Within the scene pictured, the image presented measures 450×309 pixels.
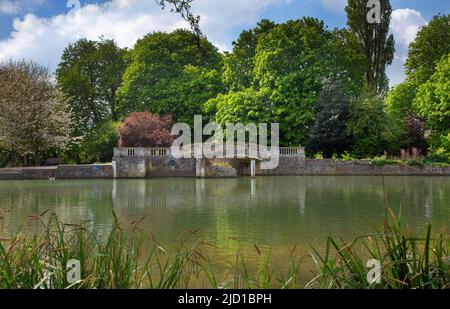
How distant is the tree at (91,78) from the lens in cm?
3778

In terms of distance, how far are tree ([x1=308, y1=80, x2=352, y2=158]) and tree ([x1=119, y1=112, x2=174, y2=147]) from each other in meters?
9.07

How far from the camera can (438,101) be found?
103ft

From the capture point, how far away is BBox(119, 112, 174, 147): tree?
102 ft

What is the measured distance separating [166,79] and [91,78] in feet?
21.3

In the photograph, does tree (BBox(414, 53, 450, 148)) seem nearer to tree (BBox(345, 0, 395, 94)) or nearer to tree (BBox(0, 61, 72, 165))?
tree (BBox(345, 0, 395, 94))

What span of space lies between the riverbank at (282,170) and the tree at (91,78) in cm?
1057

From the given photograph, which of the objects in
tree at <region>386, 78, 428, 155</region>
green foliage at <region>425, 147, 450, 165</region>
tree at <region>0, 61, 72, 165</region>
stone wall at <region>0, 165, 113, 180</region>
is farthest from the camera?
tree at <region>386, 78, 428, 155</region>

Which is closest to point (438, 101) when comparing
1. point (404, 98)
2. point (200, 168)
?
point (404, 98)

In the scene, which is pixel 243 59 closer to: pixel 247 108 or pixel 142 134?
pixel 247 108

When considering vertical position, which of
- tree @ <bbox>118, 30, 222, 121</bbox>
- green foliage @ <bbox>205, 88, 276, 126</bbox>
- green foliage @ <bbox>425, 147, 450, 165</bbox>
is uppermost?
tree @ <bbox>118, 30, 222, 121</bbox>

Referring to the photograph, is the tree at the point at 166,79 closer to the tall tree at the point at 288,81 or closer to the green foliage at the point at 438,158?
the tall tree at the point at 288,81

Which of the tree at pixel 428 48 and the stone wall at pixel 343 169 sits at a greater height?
the tree at pixel 428 48

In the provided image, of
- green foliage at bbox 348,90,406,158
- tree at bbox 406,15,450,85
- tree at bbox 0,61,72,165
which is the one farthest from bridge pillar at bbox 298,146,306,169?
tree at bbox 0,61,72,165

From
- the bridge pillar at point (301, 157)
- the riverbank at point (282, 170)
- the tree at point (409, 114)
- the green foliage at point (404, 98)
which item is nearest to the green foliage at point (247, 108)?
the bridge pillar at point (301, 157)
